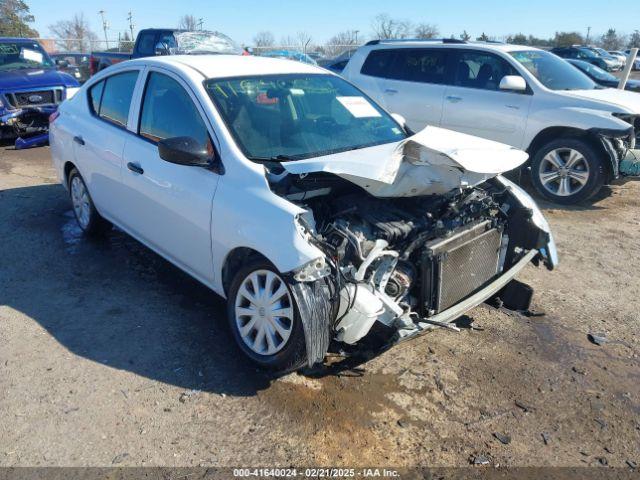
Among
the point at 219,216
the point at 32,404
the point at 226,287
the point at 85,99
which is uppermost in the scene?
the point at 85,99

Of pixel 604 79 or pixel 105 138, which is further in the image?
pixel 604 79

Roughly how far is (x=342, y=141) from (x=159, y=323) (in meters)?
1.89

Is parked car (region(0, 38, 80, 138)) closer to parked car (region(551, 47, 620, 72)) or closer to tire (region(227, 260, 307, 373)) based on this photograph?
tire (region(227, 260, 307, 373))

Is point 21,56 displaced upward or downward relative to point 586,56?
upward

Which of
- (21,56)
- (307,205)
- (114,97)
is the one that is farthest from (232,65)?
(21,56)

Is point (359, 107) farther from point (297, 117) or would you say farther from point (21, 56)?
point (21, 56)

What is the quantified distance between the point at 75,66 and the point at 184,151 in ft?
43.4

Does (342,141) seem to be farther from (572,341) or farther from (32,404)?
(32,404)

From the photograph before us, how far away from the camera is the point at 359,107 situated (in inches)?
171

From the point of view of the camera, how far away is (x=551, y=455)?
107 inches

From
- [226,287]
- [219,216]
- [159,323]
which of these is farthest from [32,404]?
[219,216]

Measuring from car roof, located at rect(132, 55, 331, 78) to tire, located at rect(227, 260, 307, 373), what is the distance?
160 cm

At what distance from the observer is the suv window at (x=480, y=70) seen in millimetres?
7344

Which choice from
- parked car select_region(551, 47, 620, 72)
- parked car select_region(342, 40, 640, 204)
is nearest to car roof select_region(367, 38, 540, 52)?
parked car select_region(342, 40, 640, 204)
